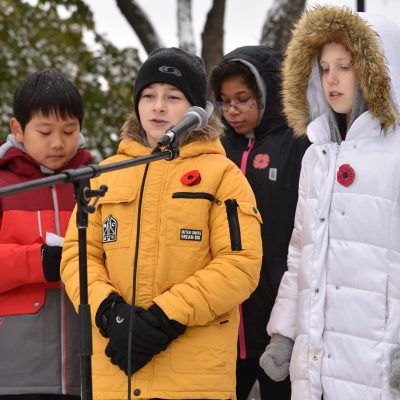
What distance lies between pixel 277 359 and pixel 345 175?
0.73 meters

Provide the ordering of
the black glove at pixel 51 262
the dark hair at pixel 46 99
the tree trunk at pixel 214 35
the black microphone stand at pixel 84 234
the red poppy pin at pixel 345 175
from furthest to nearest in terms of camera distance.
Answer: the tree trunk at pixel 214 35, the dark hair at pixel 46 99, the black glove at pixel 51 262, the red poppy pin at pixel 345 175, the black microphone stand at pixel 84 234

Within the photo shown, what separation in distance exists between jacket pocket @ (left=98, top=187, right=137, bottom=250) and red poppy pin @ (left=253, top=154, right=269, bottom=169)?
931 mm

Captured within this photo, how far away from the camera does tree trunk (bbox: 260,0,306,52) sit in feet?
23.7

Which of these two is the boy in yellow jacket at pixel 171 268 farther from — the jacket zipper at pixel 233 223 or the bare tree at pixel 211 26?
the bare tree at pixel 211 26

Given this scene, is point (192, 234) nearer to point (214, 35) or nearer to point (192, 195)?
point (192, 195)

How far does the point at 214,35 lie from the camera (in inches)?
299

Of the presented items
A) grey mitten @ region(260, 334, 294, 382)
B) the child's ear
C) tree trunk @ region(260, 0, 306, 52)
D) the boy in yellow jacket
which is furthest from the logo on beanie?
tree trunk @ region(260, 0, 306, 52)

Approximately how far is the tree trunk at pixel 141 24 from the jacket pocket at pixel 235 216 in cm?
473

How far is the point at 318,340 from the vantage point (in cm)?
313

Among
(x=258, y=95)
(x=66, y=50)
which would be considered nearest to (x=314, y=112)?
(x=258, y=95)

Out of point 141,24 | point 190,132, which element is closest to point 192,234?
point 190,132

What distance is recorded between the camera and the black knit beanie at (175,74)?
340 cm

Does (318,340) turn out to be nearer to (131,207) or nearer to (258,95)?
(131,207)

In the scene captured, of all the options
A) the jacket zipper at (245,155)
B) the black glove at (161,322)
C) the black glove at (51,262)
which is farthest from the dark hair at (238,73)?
the black glove at (161,322)
